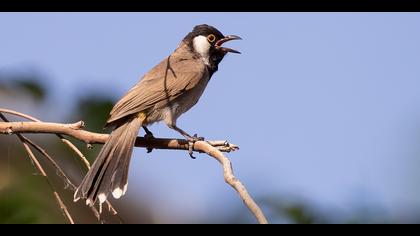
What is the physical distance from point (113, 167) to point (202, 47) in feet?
5.71

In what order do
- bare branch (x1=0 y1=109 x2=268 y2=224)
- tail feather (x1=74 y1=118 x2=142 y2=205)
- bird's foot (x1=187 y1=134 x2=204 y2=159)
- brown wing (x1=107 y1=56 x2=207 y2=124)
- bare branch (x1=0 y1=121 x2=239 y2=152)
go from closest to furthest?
bare branch (x1=0 y1=109 x2=268 y2=224), bare branch (x1=0 y1=121 x2=239 y2=152), tail feather (x1=74 y1=118 x2=142 y2=205), bird's foot (x1=187 y1=134 x2=204 y2=159), brown wing (x1=107 y1=56 x2=207 y2=124)

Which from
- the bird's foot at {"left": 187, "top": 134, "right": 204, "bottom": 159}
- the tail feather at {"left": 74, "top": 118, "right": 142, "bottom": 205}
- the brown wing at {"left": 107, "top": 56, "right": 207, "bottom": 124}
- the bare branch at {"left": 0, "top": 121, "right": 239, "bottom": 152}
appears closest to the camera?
the bare branch at {"left": 0, "top": 121, "right": 239, "bottom": 152}

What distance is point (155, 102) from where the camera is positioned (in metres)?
4.97

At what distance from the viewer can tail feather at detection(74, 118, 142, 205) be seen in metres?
3.92

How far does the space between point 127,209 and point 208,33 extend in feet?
7.05

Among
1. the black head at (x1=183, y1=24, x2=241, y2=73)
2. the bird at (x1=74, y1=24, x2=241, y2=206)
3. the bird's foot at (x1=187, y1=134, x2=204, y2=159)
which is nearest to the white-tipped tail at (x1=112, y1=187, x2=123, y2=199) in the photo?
the bird at (x1=74, y1=24, x2=241, y2=206)

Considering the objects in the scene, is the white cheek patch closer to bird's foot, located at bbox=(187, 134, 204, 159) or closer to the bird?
the bird

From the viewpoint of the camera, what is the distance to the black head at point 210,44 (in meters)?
5.68

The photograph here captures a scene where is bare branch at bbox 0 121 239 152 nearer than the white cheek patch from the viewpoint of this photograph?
Yes

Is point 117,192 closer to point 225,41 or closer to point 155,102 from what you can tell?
point 155,102

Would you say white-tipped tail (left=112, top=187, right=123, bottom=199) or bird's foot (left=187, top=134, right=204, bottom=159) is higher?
bird's foot (left=187, top=134, right=204, bottom=159)

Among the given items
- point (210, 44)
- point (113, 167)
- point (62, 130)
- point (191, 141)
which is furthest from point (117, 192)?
point (210, 44)
